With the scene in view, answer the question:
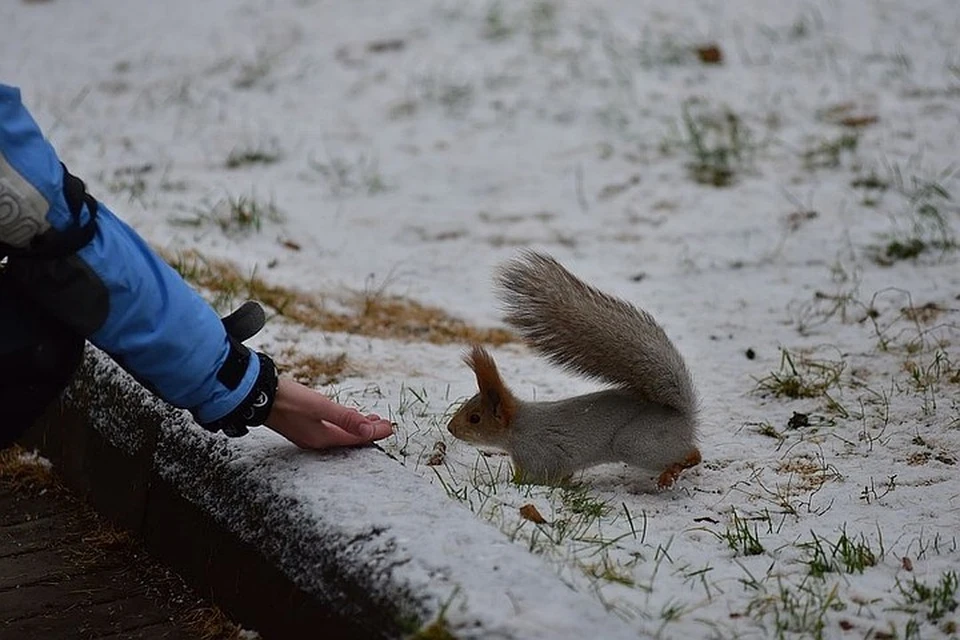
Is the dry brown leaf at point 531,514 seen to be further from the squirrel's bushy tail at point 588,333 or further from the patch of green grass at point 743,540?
the squirrel's bushy tail at point 588,333

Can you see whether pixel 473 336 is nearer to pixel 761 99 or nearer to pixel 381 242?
pixel 381 242

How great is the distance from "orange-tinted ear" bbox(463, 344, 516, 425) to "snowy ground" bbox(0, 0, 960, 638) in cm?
15

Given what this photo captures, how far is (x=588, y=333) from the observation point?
2867 mm

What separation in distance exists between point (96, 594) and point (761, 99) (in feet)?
13.6

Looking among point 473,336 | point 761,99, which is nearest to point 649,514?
point 473,336

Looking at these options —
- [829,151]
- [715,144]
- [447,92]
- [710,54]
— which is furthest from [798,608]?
[710,54]

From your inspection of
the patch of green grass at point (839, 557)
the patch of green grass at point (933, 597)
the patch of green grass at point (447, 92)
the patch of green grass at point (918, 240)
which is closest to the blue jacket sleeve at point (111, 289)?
the patch of green grass at point (839, 557)

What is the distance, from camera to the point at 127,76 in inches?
263

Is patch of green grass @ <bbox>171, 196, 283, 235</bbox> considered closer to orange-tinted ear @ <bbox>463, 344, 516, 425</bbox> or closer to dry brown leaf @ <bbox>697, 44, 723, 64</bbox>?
orange-tinted ear @ <bbox>463, 344, 516, 425</bbox>

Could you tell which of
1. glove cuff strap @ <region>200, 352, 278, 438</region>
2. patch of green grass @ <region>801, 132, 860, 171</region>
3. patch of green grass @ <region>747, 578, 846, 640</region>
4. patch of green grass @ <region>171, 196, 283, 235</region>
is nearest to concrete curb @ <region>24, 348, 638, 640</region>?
glove cuff strap @ <region>200, 352, 278, 438</region>

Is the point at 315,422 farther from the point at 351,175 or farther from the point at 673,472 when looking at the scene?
the point at 351,175

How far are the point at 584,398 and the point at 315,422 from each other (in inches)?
28.4

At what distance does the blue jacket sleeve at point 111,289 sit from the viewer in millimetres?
1991

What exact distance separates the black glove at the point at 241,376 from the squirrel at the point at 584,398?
63 centimetres
